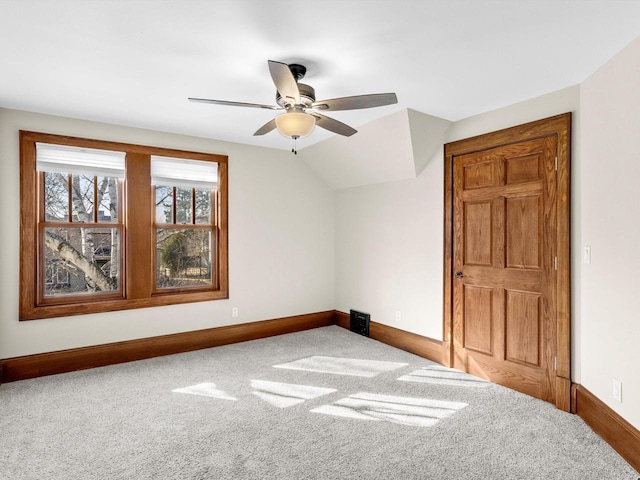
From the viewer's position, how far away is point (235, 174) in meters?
4.54

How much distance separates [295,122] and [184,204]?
7.94ft

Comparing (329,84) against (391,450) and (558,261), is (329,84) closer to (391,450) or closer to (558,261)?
(558,261)

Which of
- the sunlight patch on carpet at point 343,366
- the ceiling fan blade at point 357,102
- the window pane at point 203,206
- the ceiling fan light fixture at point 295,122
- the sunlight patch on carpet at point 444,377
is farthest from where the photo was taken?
the window pane at point 203,206

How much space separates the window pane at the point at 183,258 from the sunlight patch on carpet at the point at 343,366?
4.97ft

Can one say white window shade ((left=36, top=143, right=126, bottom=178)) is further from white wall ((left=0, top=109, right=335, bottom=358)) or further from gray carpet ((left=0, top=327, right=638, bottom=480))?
gray carpet ((left=0, top=327, right=638, bottom=480))

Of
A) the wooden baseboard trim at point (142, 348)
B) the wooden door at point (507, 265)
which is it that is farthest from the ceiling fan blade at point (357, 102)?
the wooden baseboard trim at point (142, 348)

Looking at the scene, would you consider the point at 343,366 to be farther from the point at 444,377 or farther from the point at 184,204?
the point at 184,204

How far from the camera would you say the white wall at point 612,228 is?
2160 millimetres

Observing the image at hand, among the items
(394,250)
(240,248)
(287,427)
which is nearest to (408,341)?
(394,250)

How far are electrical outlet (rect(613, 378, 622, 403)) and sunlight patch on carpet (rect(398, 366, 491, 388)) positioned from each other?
3.41 feet

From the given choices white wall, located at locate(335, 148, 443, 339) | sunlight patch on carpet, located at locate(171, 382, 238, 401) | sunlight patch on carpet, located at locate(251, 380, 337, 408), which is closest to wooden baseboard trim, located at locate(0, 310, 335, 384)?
white wall, located at locate(335, 148, 443, 339)

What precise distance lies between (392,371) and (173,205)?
3000mm

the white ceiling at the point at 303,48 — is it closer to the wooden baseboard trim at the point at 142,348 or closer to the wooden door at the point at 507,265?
the wooden door at the point at 507,265

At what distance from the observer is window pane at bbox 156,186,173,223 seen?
4145mm
